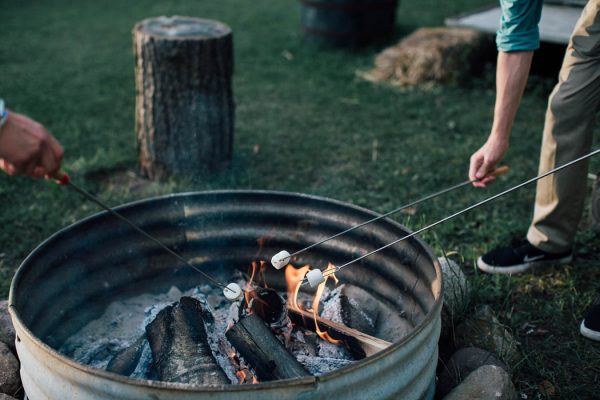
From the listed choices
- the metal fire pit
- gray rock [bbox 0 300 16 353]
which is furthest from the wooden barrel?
gray rock [bbox 0 300 16 353]

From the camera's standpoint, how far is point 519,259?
3180 millimetres

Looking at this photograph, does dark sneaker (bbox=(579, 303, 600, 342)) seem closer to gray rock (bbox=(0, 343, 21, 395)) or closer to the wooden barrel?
gray rock (bbox=(0, 343, 21, 395))

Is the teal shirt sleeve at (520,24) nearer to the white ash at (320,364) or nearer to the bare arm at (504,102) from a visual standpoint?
the bare arm at (504,102)

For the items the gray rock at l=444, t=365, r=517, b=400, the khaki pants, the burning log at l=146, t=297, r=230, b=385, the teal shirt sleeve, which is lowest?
the gray rock at l=444, t=365, r=517, b=400

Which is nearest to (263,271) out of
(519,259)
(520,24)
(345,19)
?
(519,259)

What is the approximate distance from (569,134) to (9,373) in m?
2.61

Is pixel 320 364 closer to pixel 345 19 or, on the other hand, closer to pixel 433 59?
pixel 433 59

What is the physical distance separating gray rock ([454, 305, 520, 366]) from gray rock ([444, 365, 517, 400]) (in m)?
0.31

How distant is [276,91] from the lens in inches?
242

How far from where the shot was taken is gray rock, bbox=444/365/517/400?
2.04 m

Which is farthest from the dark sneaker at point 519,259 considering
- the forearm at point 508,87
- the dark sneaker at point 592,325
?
the forearm at point 508,87

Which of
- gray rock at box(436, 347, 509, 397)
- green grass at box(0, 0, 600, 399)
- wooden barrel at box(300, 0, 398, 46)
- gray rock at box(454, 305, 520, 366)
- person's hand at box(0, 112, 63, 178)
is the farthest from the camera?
wooden barrel at box(300, 0, 398, 46)

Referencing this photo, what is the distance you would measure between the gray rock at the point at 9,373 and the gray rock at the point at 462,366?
1.61 meters

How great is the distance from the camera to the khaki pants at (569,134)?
267 cm
